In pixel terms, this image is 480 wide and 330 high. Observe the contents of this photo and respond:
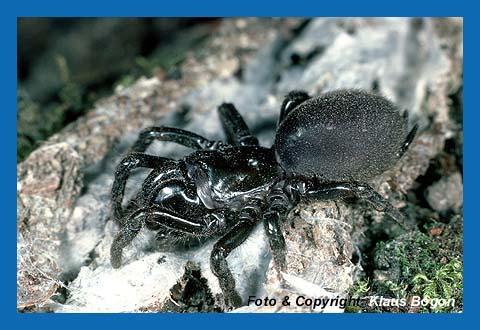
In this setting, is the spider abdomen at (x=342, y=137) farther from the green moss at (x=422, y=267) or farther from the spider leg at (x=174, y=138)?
the spider leg at (x=174, y=138)

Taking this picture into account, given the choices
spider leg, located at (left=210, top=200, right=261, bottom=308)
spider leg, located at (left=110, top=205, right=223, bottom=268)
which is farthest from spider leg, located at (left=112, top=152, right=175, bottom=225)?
spider leg, located at (left=210, top=200, right=261, bottom=308)

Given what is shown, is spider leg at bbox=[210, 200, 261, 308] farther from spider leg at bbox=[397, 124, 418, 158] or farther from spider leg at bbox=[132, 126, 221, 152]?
spider leg at bbox=[397, 124, 418, 158]

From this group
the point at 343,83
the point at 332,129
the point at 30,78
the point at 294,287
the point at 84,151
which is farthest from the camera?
the point at 30,78

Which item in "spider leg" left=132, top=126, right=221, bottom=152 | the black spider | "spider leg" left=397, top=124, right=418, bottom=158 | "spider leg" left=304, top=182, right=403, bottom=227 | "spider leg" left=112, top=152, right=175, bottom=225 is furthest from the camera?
"spider leg" left=132, top=126, right=221, bottom=152

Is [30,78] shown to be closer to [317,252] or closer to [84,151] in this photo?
[84,151]

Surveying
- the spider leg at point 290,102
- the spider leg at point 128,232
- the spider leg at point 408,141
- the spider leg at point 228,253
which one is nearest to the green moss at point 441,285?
the spider leg at point 408,141

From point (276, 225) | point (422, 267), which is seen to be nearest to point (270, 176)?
point (276, 225)

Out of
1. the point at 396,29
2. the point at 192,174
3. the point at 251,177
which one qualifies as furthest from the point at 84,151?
the point at 396,29
